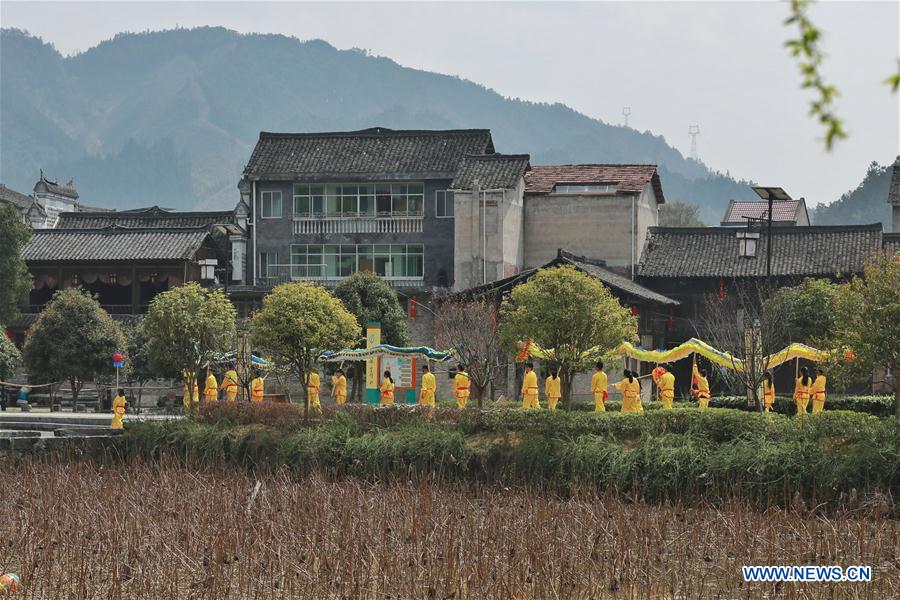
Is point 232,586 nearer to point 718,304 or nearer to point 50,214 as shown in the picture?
point 718,304

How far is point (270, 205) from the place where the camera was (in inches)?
1722

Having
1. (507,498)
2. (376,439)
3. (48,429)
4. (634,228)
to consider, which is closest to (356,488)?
(507,498)

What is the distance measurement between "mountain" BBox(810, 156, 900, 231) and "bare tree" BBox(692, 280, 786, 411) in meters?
49.3

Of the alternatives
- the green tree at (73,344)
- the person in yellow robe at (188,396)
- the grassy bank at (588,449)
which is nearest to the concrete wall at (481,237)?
the green tree at (73,344)

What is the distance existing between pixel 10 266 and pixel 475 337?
17.4 metres

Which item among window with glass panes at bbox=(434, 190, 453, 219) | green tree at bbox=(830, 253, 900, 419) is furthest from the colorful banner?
window with glass panes at bbox=(434, 190, 453, 219)

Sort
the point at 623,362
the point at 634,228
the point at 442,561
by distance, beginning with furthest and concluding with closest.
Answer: the point at 634,228 < the point at 623,362 < the point at 442,561

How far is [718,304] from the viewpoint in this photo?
118 ft

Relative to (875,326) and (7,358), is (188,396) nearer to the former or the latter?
(7,358)

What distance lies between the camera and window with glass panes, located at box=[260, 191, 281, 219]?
43.7m

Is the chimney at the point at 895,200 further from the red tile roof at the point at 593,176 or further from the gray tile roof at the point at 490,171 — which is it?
the gray tile roof at the point at 490,171

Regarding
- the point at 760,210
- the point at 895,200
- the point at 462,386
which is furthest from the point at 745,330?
the point at 760,210

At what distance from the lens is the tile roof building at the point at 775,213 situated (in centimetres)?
4909

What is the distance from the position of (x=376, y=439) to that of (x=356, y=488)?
3759 mm
